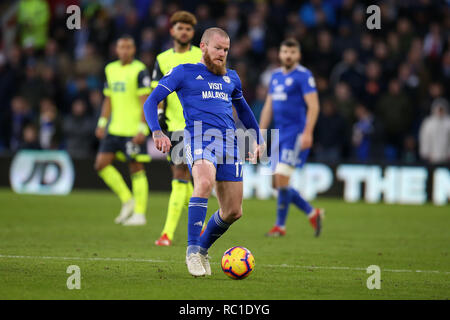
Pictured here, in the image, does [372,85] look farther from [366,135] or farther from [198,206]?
[198,206]

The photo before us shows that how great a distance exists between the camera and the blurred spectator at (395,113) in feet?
60.7

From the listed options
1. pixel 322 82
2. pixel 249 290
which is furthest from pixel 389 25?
pixel 249 290

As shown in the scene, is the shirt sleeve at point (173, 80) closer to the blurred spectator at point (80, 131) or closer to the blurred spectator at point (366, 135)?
the blurred spectator at point (366, 135)

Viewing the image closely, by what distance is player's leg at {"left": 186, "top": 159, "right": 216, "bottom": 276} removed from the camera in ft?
24.2

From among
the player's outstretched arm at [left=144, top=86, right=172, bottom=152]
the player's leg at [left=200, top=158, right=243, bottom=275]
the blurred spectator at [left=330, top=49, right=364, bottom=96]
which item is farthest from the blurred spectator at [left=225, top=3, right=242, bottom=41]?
the player's leg at [left=200, top=158, right=243, bottom=275]

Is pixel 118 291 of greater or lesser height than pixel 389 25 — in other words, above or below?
below

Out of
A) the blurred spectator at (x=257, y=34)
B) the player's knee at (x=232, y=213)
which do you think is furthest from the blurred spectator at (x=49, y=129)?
the player's knee at (x=232, y=213)

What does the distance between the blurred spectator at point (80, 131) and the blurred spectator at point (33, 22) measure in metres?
4.23

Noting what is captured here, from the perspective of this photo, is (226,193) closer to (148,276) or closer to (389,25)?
(148,276)

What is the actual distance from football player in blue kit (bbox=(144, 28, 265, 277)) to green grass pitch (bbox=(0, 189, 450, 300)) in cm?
46

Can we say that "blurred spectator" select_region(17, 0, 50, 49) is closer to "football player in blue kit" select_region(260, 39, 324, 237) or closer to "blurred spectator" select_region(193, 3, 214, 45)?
"blurred spectator" select_region(193, 3, 214, 45)

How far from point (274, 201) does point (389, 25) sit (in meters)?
5.58

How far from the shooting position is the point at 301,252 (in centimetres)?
968

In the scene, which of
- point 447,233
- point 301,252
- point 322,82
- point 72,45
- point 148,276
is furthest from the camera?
point 72,45
